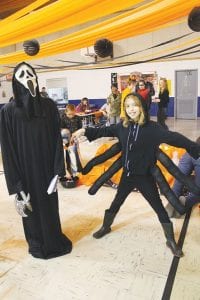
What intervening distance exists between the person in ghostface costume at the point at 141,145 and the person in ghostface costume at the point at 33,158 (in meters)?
0.26

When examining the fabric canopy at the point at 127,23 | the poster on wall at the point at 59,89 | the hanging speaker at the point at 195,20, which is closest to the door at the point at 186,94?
the poster on wall at the point at 59,89

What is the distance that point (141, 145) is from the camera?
6.67 ft

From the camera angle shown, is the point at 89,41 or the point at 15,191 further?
the point at 89,41

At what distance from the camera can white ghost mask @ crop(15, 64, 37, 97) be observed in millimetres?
1977

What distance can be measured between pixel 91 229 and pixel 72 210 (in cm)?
49

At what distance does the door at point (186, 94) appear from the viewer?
32.3ft

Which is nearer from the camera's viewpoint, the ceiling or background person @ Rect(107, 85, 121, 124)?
the ceiling

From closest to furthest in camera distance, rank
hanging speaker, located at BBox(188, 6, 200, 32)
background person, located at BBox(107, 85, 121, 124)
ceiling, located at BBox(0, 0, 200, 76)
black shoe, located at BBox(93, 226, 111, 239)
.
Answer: black shoe, located at BBox(93, 226, 111, 239)
ceiling, located at BBox(0, 0, 200, 76)
hanging speaker, located at BBox(188, 6, 200, 32)
background person, located at BBox(107, 85, 121, 124)

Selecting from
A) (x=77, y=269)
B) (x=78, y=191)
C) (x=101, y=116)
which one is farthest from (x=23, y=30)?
(x=101, y=116)

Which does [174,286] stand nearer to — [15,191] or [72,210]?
[15,191]

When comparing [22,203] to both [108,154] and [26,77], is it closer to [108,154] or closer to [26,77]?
[108,154]

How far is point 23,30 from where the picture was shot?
340 cm

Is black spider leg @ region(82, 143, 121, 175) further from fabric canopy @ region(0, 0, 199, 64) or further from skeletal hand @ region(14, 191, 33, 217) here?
fabric canopy @ region(0, 0, 199, 64)

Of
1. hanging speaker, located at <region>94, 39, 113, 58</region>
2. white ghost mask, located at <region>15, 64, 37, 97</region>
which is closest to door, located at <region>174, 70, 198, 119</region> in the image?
hanging speaker, located at <region>94, 39, 113, 58</region>
